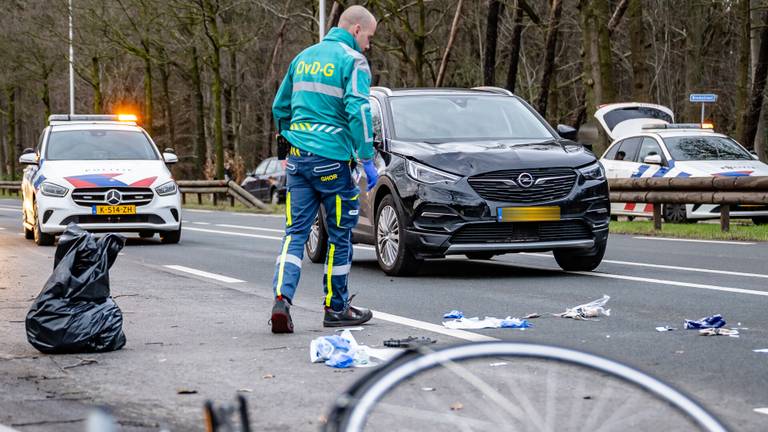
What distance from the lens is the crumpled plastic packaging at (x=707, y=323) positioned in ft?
24.1

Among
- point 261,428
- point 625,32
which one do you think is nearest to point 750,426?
point 261,428

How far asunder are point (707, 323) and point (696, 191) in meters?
11.2

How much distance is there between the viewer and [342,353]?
20.1 feet

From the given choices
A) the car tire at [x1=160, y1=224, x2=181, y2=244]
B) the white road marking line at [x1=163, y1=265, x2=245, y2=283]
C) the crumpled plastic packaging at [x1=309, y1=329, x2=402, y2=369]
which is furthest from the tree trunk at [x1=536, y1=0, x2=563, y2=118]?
the crumpled plastic packaging at [x1=309, y1=329, x2=402, y2=369]

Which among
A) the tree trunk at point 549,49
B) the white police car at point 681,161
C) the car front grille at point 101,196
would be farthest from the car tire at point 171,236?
the tree trunk at point 549,49

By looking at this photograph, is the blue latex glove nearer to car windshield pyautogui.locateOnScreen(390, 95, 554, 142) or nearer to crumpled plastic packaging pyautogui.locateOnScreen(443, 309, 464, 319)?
crumpled plastic packaging pyautogui.locateOnScreen(443, 309, 464, 319)

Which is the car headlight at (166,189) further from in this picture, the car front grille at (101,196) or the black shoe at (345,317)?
the black shoe at (345,317)

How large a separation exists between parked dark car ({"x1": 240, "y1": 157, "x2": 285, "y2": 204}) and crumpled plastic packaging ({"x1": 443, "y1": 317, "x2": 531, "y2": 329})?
29338mm

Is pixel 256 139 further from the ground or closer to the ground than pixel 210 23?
closer to the ground

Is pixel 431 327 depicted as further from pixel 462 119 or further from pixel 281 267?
pixel 462 119

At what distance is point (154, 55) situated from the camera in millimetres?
43250

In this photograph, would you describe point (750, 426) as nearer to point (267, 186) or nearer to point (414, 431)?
point (414, 431)

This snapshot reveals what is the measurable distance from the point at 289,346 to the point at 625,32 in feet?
126

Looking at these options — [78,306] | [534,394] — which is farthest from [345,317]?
[534,394]
